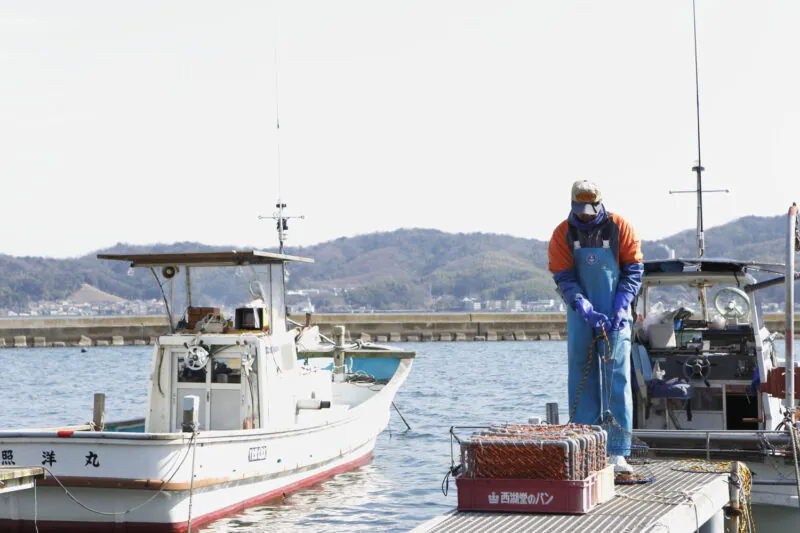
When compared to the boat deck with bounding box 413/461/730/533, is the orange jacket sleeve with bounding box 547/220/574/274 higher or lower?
higher

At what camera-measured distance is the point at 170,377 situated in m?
15.4


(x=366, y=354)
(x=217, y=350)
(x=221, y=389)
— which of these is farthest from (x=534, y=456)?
(x=366, y=354)

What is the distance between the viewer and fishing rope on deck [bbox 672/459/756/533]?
1045 cm

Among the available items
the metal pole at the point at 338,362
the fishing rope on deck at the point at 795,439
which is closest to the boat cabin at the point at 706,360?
the fishing rope on deck at the point at 795,439

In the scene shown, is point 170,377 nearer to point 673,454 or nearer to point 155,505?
point 155,505

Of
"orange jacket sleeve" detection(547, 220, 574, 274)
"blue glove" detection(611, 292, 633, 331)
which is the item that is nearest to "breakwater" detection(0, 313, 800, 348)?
"orange jacket sleeve" detection(547, 220, 574, 274)

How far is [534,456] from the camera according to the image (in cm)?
858

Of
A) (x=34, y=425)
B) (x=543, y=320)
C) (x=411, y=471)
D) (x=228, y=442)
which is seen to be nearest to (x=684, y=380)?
(x=228, y=442)

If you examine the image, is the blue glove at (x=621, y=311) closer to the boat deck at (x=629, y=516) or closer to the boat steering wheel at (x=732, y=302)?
the boat deck at (x=629, y=516)

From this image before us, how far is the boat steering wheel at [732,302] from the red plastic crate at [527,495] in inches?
197

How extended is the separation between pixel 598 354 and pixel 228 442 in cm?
572

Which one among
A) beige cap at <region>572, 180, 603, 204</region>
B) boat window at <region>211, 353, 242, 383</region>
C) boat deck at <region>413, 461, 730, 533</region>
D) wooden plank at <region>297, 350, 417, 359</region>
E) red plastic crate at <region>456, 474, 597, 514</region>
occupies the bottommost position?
boat deck at <region>413, 461, 730, 533</region>

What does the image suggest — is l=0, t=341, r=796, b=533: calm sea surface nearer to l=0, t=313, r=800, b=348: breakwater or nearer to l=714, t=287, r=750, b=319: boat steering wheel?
l=0, t=313, r=800, b=348: breakwater

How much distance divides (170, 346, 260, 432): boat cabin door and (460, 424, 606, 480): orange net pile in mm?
6866
